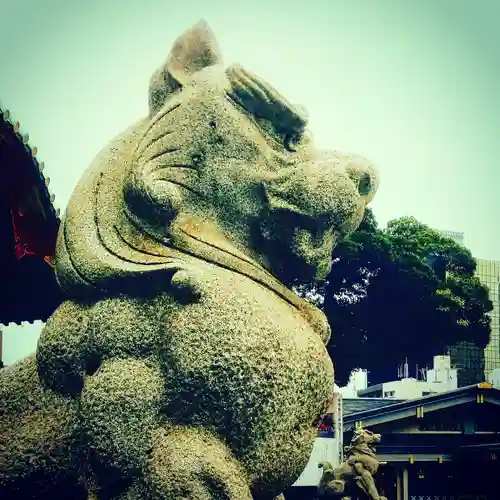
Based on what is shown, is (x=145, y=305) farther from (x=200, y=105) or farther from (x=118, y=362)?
(x=200, y=105)

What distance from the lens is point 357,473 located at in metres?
8.80

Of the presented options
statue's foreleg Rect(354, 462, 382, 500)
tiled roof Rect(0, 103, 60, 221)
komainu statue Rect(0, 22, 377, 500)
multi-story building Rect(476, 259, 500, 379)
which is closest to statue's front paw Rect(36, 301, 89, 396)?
komainu statue Rect(0, 22, 377, 500)

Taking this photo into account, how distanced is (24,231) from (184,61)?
3113 millimetres

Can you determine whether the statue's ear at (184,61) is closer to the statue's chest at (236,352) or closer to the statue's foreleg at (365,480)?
the statue's chest at (236,352)

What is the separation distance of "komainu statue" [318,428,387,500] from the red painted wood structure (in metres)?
3.79

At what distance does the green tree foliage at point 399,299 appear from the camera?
1394 cm

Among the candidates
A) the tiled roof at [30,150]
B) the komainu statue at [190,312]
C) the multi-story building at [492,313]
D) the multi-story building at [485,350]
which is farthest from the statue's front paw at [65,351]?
the multi-story building at [492,313]

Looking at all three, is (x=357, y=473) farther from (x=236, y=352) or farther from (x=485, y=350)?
(x=485, y=350)

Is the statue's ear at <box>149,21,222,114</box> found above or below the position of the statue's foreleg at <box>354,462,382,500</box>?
above

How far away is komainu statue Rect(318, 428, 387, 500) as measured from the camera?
8688 mm

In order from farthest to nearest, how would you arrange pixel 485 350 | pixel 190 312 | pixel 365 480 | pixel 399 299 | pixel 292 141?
pixel 485 350, pixel 399 299, pixel 365 480, pixel 292 141, pixel 190 312

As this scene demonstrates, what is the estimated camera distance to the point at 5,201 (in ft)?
20.9

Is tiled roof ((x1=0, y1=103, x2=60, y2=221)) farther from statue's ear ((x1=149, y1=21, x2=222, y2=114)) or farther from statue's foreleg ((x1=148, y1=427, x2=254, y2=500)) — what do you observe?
statue's foreleg ((x1=148, y1=427, x2=254, y2=500))

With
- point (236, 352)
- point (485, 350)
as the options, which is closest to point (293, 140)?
point (236, 352)
